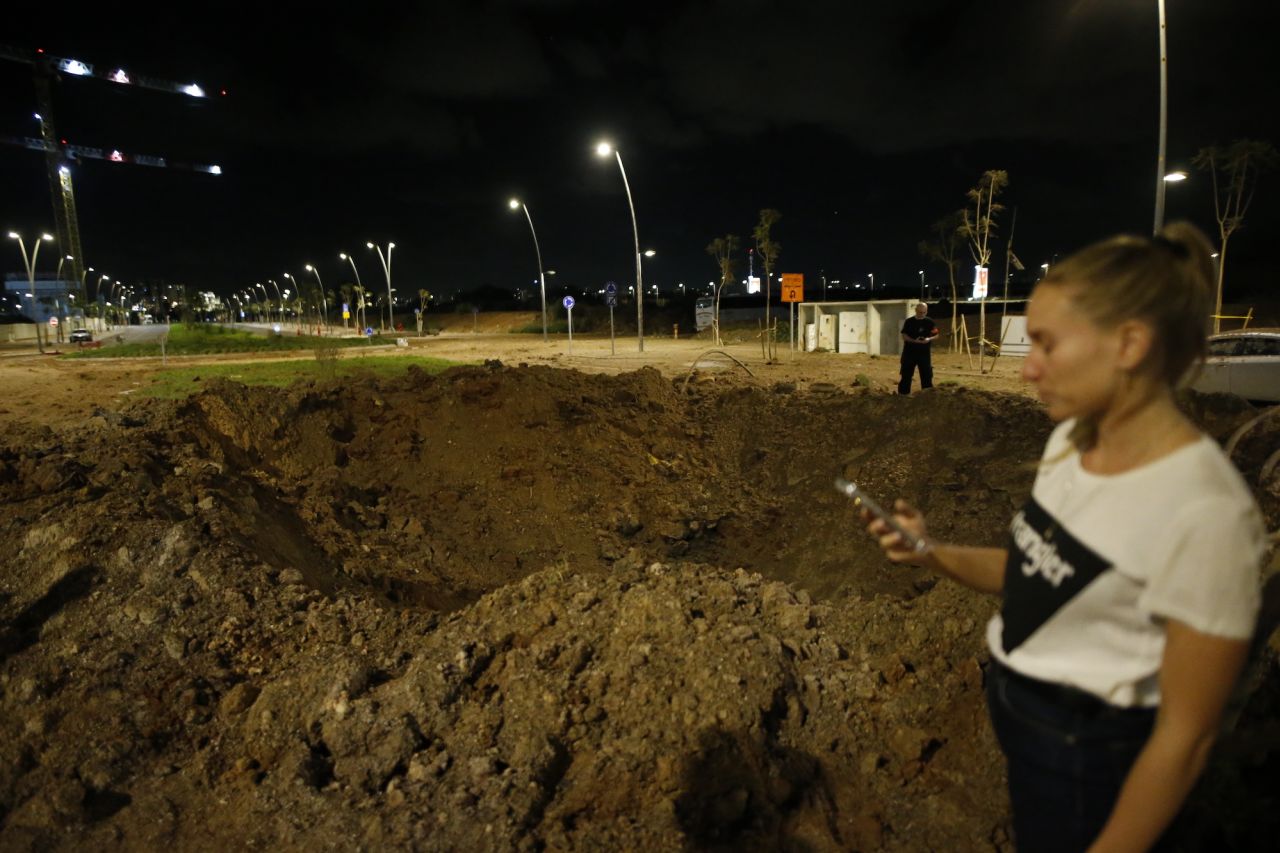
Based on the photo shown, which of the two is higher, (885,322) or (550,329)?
(550,329)

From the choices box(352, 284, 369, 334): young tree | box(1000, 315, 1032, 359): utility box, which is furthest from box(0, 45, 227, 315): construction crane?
box(1000, 315, 1032, 359): utility box

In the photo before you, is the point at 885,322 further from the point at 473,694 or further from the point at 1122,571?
the point at 1122,571

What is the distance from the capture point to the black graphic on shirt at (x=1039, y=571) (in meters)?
1.27

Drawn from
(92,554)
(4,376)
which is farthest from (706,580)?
(4,376)

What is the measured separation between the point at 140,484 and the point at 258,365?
18926 millimetres

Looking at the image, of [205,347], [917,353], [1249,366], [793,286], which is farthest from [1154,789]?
[205,347]

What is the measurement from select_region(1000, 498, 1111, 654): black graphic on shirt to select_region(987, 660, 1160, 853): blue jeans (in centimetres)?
11

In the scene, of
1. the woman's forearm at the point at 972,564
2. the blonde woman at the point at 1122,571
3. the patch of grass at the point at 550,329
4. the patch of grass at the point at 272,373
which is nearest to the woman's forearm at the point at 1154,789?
the blonde woman at the point at 1122,571

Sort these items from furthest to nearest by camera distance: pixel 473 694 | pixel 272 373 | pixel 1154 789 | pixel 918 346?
pixel 272 373
pixel 918 346
pixel 473 694
pixel 1154 789

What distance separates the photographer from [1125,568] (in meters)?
1.18

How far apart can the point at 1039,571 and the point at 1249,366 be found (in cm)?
1419

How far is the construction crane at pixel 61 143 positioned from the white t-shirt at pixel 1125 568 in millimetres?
72947

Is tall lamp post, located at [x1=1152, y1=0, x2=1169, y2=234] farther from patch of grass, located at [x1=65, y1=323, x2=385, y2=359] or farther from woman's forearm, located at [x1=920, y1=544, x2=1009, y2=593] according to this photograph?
patch of grass, located at [x1=65, y1=323, x2=385, y2=359]

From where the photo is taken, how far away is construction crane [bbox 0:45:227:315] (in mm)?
61875
